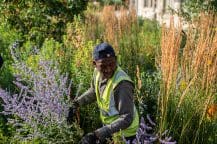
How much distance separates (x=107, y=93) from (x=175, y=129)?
0.78 metres

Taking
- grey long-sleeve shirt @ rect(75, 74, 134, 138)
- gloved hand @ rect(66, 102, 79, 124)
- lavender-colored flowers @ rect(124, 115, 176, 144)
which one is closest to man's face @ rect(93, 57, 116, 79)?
grey long-sleeve shirt @ rect(75, 74, 134, 138)

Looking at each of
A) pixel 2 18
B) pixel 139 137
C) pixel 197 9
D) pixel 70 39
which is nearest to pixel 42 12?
pixel 2 18

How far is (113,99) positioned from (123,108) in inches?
5.8

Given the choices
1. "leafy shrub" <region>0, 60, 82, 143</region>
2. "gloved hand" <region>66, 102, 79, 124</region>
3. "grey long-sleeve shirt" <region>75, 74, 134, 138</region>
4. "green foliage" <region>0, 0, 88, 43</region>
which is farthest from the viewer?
"green foliage" <region>0, 0, 88, 43</region>

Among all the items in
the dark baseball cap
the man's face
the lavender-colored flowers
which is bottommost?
the lavender-colored flowers

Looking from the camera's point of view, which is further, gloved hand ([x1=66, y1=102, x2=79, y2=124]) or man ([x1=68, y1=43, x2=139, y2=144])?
gloved hand ([x1=66, y1=102, x2=79, y2=124])

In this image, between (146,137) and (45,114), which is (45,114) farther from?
(146,137)

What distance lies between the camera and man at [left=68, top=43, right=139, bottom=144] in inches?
128

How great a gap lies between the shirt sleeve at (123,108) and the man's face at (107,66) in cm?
14

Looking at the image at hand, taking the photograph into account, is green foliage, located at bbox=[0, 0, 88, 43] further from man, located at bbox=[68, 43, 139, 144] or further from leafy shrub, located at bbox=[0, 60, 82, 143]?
man, located at bbox=[68, 43, 139, 144]

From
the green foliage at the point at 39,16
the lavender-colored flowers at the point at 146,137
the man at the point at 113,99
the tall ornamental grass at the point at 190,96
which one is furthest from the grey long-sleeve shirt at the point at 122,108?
the green foliage at the point at 39,16

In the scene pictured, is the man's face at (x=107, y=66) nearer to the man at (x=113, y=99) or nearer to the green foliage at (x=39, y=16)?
the man at (x=113, y=99)

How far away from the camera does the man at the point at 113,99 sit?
3246 millimetres

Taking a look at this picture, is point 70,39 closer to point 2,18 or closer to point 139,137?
point 2,18
